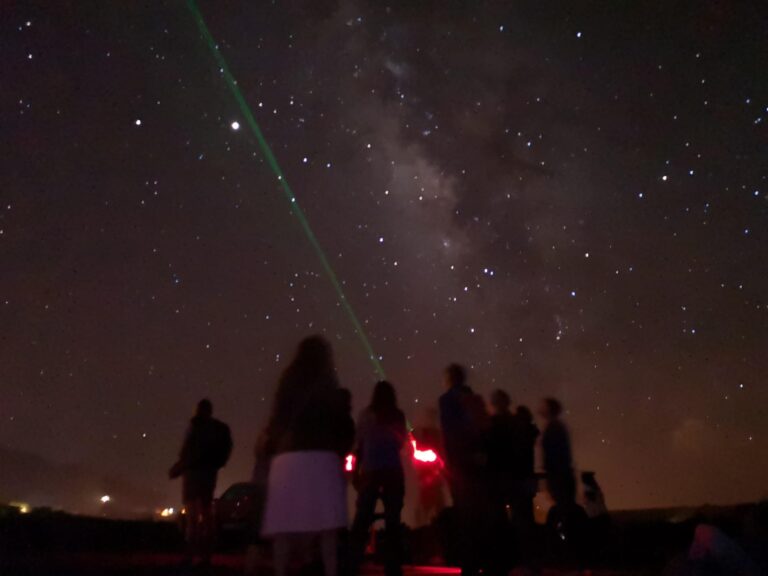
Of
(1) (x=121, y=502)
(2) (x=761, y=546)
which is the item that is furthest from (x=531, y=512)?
(1) (x=121, y=502)

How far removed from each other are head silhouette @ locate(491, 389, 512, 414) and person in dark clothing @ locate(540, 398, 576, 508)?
0.84 metres

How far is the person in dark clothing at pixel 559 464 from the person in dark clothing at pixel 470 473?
82.6 inches

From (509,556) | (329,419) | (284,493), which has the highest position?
(329,419)

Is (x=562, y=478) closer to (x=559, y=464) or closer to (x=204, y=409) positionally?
(x=559, y=464)

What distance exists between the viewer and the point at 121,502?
30156 millimetres

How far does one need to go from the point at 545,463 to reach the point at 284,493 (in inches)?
179

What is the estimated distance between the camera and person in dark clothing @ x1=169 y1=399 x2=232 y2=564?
8930 mm

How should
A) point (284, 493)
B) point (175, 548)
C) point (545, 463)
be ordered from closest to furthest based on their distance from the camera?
point (284, 493) < point (545, 463) < point (175, 548)

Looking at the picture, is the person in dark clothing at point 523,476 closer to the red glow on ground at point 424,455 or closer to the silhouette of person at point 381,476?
the silhouette of person at point 381,476

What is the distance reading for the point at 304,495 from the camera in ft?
17.6

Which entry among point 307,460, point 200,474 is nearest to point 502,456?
point 307,460

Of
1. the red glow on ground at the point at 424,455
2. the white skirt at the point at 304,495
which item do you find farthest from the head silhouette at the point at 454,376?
the red glow on ground at the point at 424,455

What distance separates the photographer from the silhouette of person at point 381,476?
7441 millimetres

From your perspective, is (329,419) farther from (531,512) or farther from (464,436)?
(531,512)
